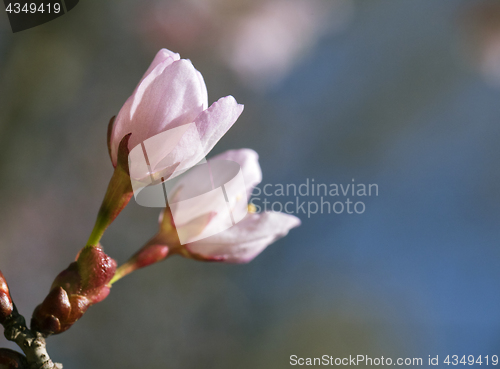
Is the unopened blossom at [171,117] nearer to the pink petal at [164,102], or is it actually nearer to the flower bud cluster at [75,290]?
the pink petal at [164,102]

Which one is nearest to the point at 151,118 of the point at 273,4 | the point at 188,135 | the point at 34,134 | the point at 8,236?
the point at 188,135

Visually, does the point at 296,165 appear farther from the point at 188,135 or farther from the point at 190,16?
the point at 188,135

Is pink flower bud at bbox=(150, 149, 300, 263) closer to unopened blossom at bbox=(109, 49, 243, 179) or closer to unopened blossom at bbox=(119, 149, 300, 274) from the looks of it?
unopened blossom at bbox=(119, 149, 300, 274)

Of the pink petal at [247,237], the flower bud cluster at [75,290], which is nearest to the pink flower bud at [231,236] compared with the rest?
the pink petal at [247,237]

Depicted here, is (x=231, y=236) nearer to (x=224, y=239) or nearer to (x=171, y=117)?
(x=224, y=239)

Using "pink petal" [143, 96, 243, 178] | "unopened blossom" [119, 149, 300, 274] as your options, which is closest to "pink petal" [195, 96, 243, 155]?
"pink petal" [143, 96, 243, 178]
